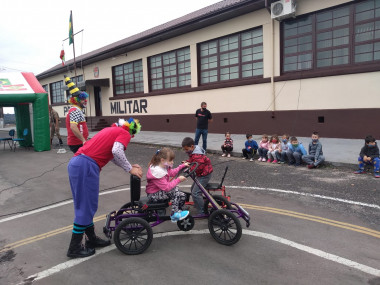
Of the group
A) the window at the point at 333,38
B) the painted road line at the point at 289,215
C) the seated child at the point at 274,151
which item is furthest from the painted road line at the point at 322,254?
the window at the point at 333,38

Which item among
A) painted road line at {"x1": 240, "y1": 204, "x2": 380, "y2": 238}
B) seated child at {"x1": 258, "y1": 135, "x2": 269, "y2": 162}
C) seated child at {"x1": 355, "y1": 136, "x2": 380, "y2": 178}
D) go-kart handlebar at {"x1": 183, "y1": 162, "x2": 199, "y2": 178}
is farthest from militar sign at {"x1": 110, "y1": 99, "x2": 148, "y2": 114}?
go-kart handlebar at {"x1": 183, "y1": 162, "x2": 199, "y2": 178}

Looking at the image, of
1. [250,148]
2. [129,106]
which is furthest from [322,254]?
[129,106]

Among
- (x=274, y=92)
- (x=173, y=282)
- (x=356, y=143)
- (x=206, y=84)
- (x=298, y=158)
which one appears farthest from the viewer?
(x=206, y=84)

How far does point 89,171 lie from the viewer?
11.4 feet

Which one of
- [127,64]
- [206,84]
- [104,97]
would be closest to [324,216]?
[206,84]

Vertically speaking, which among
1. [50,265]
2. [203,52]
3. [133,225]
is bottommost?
[50,265]

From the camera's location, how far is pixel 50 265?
3424mm

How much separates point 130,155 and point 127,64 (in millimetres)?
12036

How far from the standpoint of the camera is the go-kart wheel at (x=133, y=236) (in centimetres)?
361

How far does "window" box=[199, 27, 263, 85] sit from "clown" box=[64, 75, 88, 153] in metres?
9.85

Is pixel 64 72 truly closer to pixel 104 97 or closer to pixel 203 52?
pixel 104 97

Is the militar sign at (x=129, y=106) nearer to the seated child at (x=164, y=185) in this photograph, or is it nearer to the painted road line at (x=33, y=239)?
the painted road line at (x=33, y=239)

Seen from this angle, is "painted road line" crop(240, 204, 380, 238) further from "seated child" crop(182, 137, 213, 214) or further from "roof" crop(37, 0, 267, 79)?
"roof" crop(37, 0, 267, 79)

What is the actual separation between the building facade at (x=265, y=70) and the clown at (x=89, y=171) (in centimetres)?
1035
